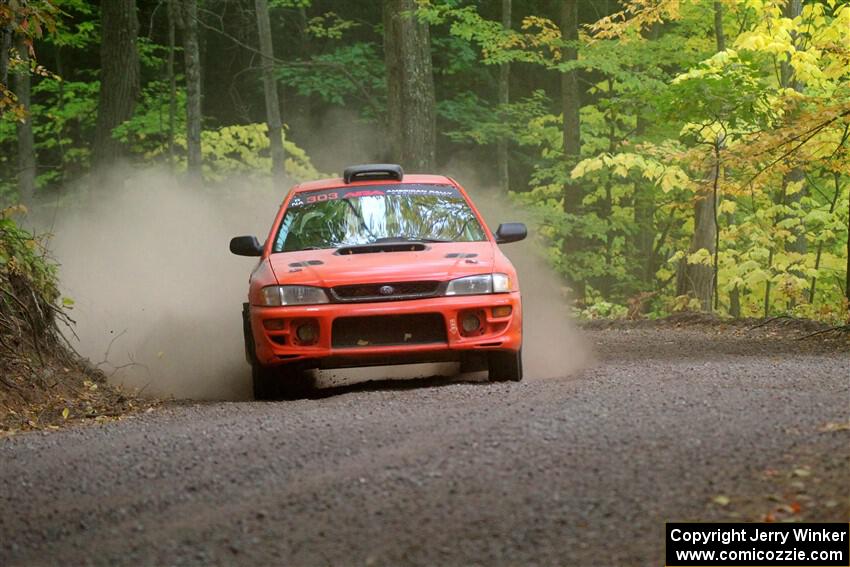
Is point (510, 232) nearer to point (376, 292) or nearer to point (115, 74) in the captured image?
point (376, 292)

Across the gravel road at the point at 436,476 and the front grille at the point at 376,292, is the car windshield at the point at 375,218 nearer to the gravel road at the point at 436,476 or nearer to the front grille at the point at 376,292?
the front grille at the point at 376,292

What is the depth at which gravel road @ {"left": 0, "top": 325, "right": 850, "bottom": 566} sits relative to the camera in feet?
16.3

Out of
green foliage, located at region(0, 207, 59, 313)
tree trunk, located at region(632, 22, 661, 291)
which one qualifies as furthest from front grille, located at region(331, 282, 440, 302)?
tree trunk, located at region(632, 22, 661, 291)

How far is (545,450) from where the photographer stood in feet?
20.9

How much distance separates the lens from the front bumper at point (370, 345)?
936 cm

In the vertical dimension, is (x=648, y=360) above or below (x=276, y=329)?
below

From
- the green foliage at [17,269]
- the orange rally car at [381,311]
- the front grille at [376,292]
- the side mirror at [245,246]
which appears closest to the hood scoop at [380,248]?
the orange rally car at [381,311]

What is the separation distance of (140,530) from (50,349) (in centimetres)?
692

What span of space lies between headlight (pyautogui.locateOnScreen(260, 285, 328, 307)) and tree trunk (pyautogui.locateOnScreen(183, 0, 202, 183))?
1619 cm

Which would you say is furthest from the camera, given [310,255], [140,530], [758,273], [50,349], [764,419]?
[758,273]

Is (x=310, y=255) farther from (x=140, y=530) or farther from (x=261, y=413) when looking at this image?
(x=140, y=530)

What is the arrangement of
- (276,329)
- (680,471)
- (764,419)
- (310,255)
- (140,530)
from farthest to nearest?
(310,255) → (276,329) → (764,419) → (680,471) → (140,530)

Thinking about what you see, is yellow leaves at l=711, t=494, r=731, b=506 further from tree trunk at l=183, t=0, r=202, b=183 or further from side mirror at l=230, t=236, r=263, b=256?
tree trunk at l=183, t=0, r=202, b=183

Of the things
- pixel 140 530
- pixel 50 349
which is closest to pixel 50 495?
pixel 140 530
